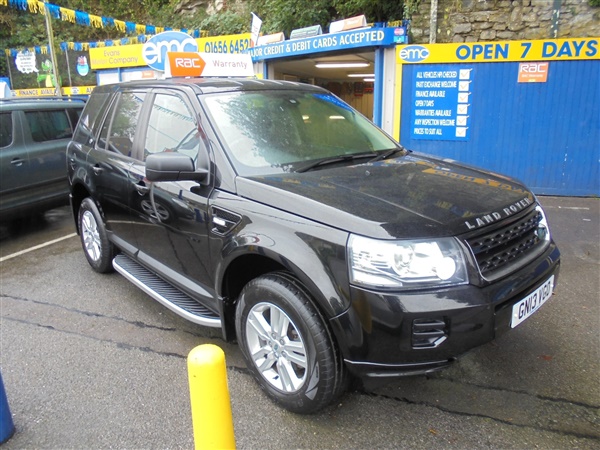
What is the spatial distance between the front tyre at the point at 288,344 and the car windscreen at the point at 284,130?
778 millimetres

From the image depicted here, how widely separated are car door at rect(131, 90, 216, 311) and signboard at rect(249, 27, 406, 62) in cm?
535

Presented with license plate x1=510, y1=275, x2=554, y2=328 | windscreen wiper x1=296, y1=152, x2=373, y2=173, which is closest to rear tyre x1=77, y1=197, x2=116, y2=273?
windscreen wiper x1=296, y1=152, x2=373, y2=173

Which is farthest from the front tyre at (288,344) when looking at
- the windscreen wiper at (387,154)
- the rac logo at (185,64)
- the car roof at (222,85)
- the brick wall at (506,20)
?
the brick wall at (506,20)

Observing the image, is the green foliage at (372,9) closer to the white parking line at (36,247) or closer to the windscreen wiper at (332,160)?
the white parking line at (36,247)

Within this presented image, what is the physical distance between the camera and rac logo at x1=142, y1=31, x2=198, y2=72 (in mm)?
6405

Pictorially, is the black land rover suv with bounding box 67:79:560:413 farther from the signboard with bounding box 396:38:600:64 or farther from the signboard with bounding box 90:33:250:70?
the signboard with bounding box 90:33:250:70

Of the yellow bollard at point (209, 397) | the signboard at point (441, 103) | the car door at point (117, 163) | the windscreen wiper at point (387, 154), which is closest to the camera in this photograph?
the yellow bollard at point (209, 397)

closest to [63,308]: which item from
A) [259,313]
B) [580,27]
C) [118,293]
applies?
[118,293]

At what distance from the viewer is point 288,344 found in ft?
8.15

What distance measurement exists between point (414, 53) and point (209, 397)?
295 inches

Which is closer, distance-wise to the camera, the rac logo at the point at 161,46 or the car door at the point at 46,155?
the car door at the point at 46,155

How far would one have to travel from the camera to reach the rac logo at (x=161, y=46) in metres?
6.41

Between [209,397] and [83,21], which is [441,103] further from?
[83,21]

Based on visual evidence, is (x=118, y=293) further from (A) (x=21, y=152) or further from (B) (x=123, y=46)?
(B) (x=123, y=46)
